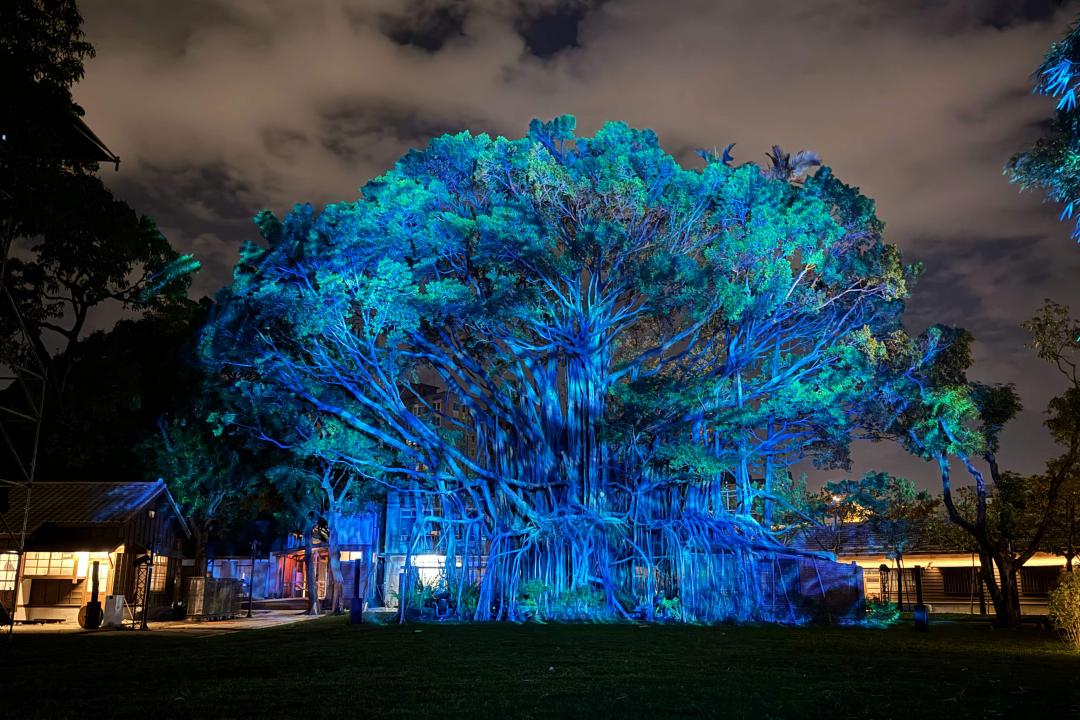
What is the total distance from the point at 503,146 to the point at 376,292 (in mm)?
4217

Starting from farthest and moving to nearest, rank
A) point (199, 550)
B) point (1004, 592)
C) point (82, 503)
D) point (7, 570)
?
point (199, 550), point (7, 570), point (82, 503), point (1004, 592)

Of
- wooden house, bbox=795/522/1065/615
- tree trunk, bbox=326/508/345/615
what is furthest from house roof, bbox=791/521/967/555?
tree trunk, bbox=326/508/345/615

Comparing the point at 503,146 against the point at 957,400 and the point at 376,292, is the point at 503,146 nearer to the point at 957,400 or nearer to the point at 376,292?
the point at 376,292

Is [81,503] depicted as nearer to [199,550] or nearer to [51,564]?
[51,564]

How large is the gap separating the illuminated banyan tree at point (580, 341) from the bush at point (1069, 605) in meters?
6.61

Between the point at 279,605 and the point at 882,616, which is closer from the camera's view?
the point at 882,616

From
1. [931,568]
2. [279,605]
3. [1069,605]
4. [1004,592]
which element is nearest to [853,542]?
[931,568]

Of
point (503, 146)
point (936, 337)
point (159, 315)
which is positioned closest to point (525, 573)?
point (503, 146)

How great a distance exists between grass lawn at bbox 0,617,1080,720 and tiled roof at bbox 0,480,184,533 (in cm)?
757

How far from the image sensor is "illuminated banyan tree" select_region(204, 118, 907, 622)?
18.0m

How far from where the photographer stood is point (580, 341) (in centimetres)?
1948

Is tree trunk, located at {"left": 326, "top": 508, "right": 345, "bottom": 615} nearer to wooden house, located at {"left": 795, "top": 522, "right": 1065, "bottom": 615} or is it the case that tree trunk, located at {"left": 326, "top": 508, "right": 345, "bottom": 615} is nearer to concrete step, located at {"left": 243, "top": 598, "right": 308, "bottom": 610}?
concrete step, located at {"left": 243, "top": 598, "right": 308, "bottom": 610}

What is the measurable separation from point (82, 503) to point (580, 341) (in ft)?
42.2

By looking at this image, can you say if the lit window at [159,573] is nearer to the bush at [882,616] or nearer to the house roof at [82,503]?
the house roof at [82,503]
